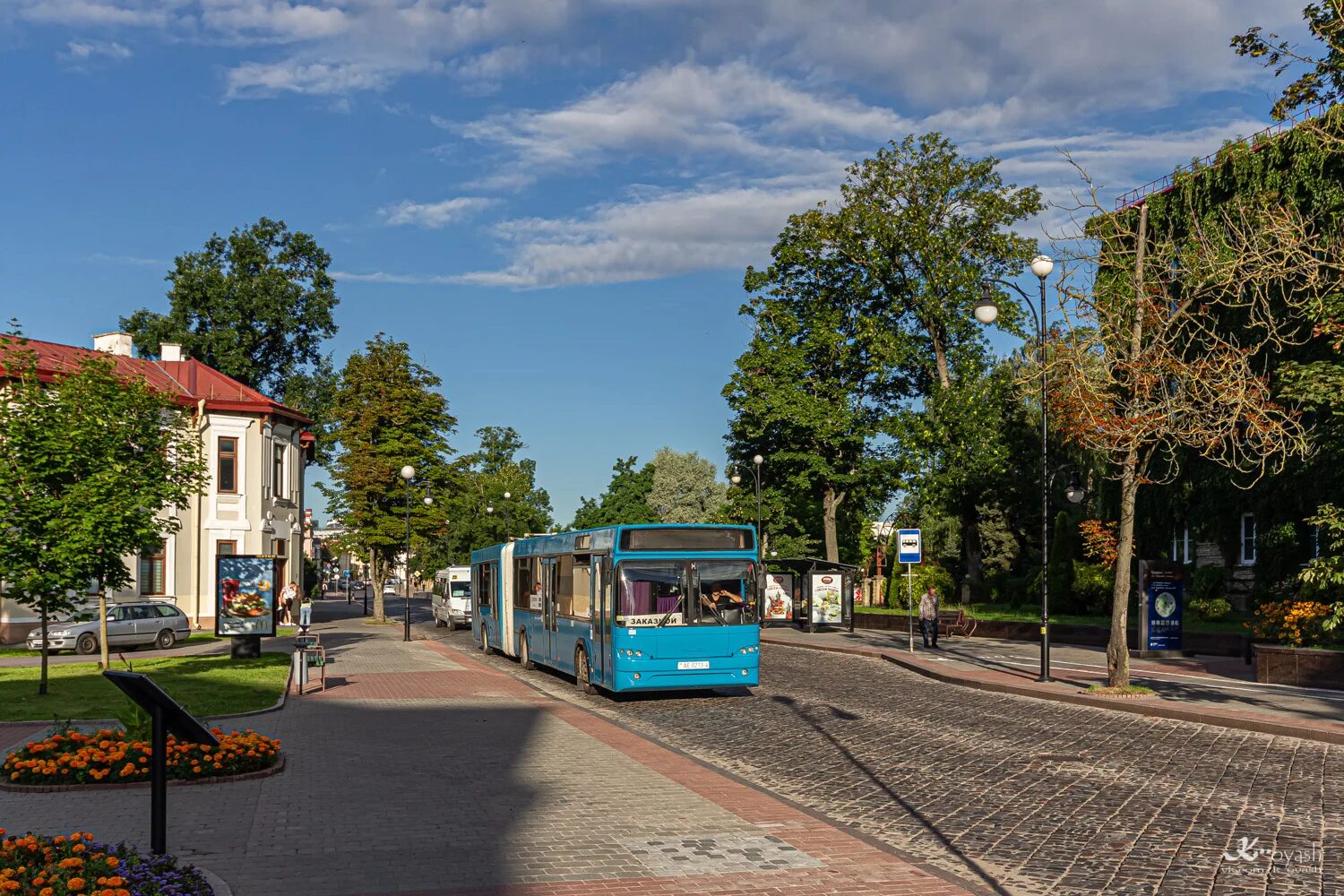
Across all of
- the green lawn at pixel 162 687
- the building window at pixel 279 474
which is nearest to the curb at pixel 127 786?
the green lawn at pixel 162 687

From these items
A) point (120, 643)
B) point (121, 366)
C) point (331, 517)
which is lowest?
point (120, 643)

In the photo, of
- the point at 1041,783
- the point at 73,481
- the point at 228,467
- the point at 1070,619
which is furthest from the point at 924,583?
the point at 1041,783

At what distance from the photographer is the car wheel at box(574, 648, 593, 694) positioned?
2277cm

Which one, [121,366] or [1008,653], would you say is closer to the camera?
[1008,653]

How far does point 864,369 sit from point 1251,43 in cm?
3527

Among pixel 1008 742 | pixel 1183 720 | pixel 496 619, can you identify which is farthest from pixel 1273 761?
pixel 496 619

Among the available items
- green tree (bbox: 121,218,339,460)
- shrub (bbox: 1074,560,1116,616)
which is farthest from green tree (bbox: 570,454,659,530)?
shrub (bbox: 1074,560,1116,616)

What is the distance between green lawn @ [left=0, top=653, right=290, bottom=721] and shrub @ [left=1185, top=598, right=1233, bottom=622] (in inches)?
1054

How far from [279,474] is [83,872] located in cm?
4983

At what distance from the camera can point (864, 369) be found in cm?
5212

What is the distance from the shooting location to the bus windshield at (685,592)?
806 inches

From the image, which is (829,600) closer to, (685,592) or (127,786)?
(685,592)

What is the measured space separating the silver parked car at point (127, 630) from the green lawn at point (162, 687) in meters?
4.30

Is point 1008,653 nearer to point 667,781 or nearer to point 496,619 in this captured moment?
point 496,619
